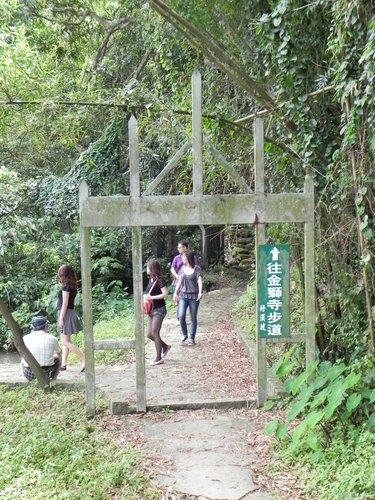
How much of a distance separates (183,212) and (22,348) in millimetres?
2453

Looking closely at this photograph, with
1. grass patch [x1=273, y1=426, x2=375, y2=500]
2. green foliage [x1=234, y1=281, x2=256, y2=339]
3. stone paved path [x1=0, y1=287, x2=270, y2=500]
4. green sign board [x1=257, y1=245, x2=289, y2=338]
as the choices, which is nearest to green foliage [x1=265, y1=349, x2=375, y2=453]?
grass patch [x1=273, y1=426, x2=375, y2=500]

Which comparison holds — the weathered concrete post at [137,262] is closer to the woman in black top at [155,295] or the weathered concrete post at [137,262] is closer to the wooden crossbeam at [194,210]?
the wooden crossbeam at [194,210]

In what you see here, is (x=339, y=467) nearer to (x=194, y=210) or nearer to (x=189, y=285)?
(x=194, y=210)

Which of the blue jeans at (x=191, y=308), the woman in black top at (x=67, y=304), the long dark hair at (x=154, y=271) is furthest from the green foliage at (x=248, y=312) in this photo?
the woman in black top at (x=67, y=304)

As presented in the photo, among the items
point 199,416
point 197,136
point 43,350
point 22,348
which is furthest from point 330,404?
point 43,350

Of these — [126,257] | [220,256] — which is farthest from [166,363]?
[220,256]

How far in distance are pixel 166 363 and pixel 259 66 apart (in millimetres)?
4272

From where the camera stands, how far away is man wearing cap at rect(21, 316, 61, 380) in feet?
21.7

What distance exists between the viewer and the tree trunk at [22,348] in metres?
5.96

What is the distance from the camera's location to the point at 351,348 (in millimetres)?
5672

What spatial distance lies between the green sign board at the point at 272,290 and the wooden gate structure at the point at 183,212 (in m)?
0.11

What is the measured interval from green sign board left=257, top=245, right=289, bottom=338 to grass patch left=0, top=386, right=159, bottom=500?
71.4 inches

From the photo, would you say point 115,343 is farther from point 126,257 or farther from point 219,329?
point 126,257

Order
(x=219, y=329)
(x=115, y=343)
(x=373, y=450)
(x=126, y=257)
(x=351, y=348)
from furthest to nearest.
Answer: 1. (x=126, y=257)
2. (x=219, y=329)
3. (x=351, y=348)
4. (x=115, y=343)
5. (x=373, y=450)
